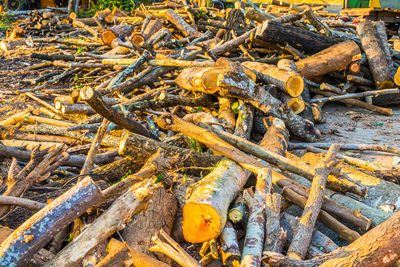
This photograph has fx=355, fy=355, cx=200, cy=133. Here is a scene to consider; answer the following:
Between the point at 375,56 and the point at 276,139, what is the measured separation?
4111 mm

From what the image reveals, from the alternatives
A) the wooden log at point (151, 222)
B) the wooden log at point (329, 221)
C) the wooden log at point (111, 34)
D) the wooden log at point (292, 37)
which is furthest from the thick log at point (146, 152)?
the wooden log at point (111, 34)

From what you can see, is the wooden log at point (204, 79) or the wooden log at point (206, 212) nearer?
the wooden log at point (206, 212)

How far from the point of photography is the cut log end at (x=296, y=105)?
231 inches

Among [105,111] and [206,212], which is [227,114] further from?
[206,212]

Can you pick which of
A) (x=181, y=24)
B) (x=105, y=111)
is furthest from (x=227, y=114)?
(x=181, y=24)

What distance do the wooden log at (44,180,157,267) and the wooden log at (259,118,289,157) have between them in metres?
2.07

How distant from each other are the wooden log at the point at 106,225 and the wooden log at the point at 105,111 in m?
1.18

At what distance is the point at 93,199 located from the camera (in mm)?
2645

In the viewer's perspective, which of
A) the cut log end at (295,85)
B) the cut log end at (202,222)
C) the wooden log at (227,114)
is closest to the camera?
the cut log end at (202,222)

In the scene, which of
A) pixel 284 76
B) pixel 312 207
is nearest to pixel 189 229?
pixel 312 207

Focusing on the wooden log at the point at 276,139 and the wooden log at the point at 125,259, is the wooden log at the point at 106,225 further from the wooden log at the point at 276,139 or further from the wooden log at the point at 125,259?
the wooden log at the point at 276,139

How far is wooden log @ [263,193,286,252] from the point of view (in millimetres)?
2721

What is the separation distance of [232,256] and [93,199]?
1148mm

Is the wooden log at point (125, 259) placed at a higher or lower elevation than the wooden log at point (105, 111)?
lower
